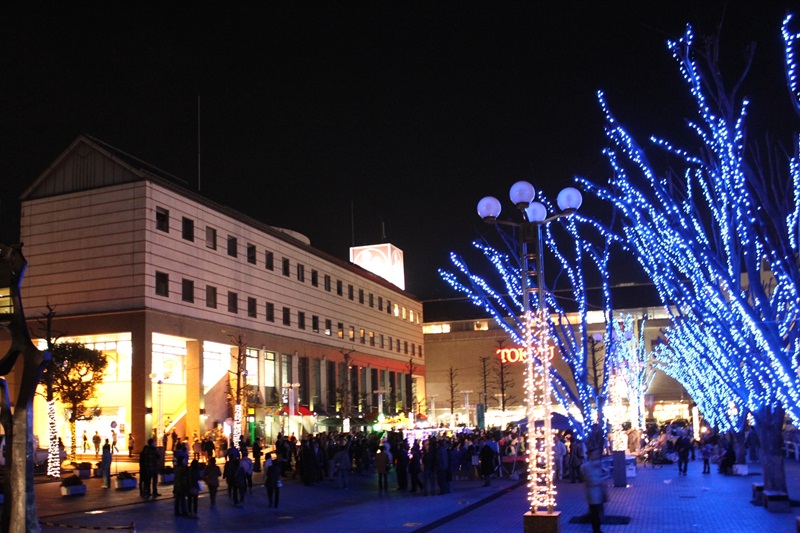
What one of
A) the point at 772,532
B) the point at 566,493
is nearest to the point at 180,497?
the point at 566,493

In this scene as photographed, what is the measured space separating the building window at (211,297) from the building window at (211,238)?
2391 millimetres

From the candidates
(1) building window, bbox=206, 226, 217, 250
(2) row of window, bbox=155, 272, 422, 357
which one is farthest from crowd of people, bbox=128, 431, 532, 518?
(1) building window, bbox=206, 226, 217, 250

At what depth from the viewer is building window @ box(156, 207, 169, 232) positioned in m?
43.1

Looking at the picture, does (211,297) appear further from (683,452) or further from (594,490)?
(594,490)

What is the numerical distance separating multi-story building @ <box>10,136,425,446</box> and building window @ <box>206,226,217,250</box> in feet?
0.27

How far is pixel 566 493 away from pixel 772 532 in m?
9.70

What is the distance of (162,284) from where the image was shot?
4331 centimetres

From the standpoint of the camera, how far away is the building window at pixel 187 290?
4512 cm

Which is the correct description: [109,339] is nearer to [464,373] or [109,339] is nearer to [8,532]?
[8,532]

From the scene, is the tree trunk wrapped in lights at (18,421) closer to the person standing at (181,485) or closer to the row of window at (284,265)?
the person standing at (181,485)

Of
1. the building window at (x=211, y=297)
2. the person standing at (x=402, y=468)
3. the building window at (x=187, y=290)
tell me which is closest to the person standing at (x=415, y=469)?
the person standing at (x=402, y=468)

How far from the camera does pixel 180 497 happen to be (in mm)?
20484

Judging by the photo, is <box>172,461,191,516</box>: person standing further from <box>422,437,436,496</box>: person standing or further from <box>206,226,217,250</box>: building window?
<box>206,226,217,250</box>: building window

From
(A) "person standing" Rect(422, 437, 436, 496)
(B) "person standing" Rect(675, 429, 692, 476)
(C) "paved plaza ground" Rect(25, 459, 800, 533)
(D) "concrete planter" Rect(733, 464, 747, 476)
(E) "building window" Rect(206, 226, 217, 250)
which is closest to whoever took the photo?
(C) "paved plaza ground" Rect(25, 459, 800, 533)
